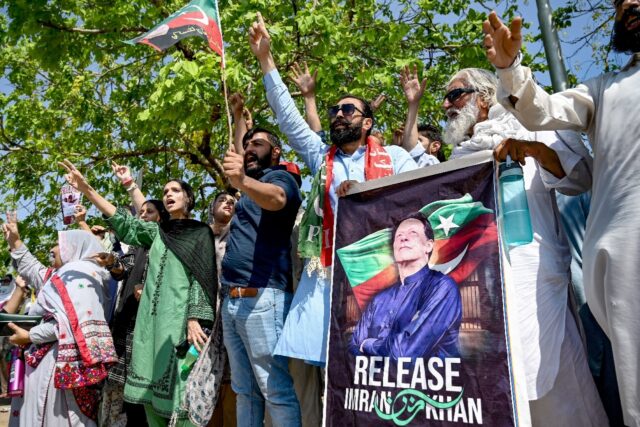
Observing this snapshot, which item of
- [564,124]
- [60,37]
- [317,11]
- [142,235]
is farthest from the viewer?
[60,37]

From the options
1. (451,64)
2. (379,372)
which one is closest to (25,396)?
(379,372)

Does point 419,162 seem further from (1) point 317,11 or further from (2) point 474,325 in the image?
(1) point 317,11

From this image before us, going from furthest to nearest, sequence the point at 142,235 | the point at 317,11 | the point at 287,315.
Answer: the point at 317,11 < the point at 142,235 < the point at 287,315

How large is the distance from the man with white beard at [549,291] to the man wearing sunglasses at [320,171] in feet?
2.53

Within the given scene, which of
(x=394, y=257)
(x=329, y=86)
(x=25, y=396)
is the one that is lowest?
(x=25, y=396)

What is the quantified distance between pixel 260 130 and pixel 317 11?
148 inches

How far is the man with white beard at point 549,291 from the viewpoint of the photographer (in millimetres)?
2357

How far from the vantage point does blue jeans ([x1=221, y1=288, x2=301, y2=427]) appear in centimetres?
316

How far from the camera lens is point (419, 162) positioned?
376cm

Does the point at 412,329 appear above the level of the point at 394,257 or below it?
below

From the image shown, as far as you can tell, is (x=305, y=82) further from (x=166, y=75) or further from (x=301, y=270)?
(x=166, y=75)

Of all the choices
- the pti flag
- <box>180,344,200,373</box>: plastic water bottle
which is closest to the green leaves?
the pti flag

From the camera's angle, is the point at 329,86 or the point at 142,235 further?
the point at 329,86

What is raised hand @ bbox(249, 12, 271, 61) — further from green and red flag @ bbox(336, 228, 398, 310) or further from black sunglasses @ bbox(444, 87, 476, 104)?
green and red flag @ bbox(336, 228, 398, 310)
